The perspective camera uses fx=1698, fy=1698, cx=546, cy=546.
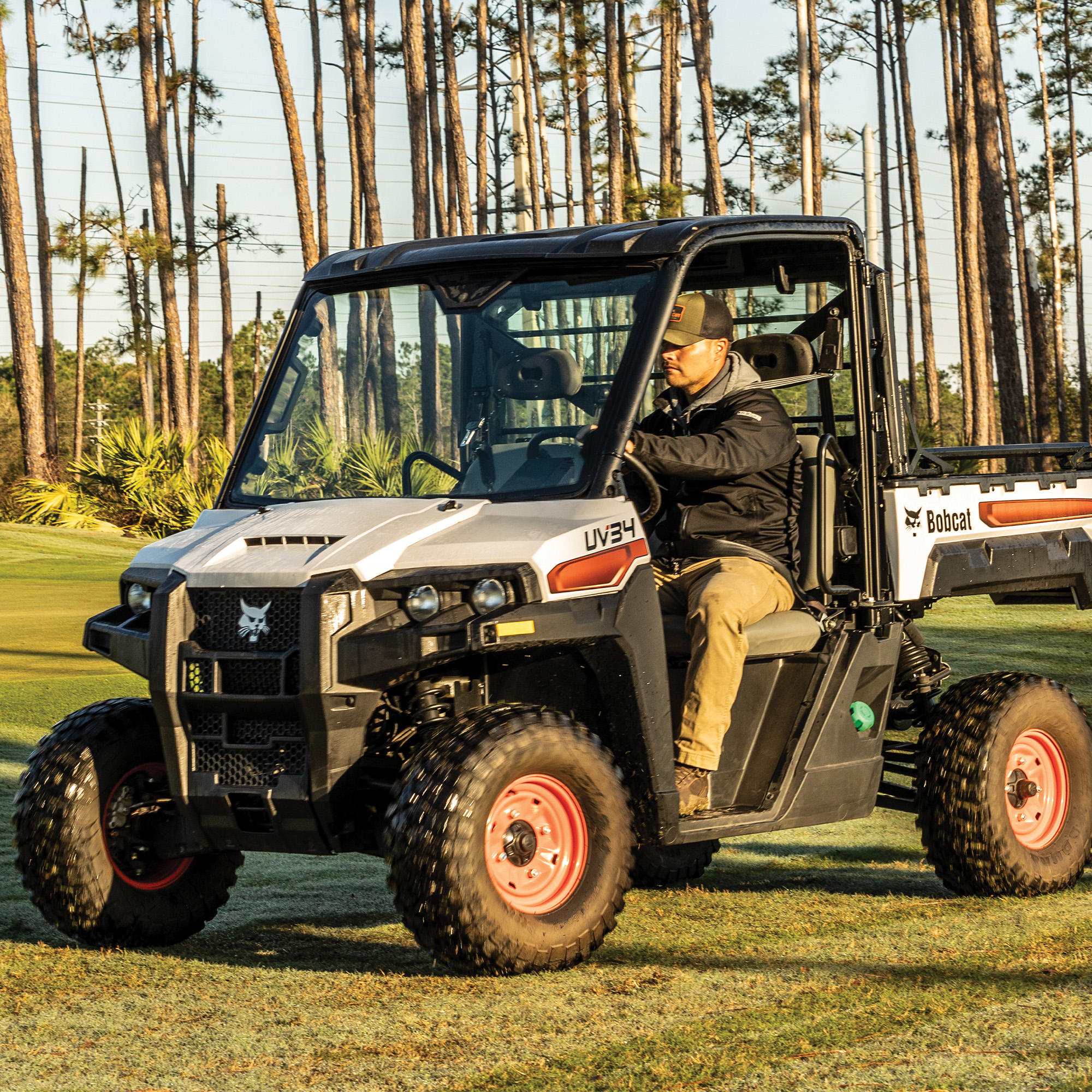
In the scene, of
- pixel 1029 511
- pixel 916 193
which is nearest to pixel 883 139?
pixel 916 193

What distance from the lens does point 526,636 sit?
485 cm

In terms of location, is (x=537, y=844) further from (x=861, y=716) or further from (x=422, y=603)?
(x=861, y=716)

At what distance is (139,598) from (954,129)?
48572 mm

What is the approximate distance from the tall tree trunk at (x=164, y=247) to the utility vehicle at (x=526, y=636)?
3376 cm

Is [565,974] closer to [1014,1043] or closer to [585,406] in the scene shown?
[1014,1043]

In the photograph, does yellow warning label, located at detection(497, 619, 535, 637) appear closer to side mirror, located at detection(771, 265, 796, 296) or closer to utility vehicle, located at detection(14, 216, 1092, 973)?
utility vehicle, located at detection(14, 216, 1092, 973)

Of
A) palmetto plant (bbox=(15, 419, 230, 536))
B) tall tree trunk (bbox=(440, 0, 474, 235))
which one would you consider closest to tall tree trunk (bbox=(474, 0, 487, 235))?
tall tree trunk (bbox=(440, 0, 474, 235))

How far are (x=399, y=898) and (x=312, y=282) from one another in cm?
236

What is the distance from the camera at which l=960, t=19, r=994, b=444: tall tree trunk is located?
3856cm

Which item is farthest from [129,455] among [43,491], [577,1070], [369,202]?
[577,1070]

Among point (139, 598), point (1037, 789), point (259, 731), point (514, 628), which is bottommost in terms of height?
point (1037, 789)

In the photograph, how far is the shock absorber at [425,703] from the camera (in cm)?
501

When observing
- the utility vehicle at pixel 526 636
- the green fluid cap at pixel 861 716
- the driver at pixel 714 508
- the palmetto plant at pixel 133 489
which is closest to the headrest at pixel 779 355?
the utility vehicle at pixel 526 636

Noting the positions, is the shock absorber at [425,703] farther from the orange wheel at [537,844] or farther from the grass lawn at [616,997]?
the grass lawn at [616,997]
